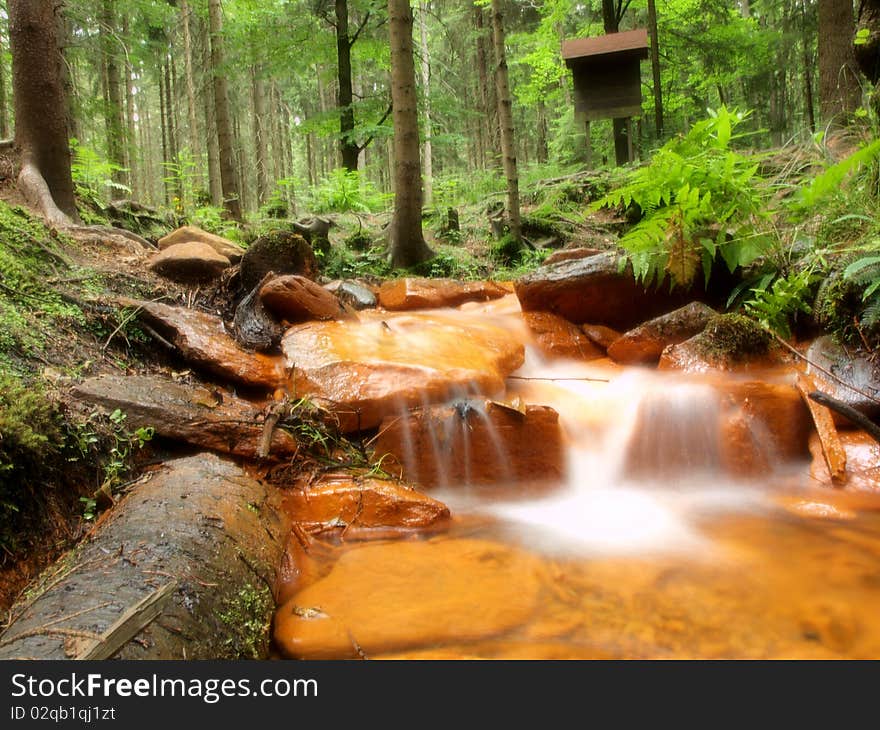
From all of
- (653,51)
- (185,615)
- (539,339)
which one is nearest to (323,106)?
(653,51)

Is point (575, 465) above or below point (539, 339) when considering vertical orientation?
below

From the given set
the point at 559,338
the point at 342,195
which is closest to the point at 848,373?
the point at 559,338

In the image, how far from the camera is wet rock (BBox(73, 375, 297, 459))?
9.85 ft

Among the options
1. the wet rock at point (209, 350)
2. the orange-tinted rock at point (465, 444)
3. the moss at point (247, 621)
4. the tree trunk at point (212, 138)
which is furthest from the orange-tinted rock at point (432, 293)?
the tree trunk at point (212, 138)

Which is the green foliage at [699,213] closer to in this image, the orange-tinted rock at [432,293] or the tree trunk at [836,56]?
the orange-tinted rock at [432,293]

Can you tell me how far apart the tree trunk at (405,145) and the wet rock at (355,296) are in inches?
63.2

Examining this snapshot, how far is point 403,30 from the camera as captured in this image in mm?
7426

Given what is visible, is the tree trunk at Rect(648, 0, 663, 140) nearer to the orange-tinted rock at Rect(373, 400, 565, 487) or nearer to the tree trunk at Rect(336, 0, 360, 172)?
the tree trunk at Rect(336, 0, 360, 172)

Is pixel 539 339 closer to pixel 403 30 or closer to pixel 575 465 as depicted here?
pixel 575 465

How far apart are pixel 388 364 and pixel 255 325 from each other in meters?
1.32

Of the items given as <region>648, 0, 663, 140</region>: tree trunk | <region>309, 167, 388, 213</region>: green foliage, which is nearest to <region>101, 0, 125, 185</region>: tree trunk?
<region>309, 167, 388, 213</region>: green foliage
